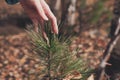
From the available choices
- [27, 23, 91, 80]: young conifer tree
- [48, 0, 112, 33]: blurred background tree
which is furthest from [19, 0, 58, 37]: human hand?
[48, 0, 112, 33]: blurred background tree

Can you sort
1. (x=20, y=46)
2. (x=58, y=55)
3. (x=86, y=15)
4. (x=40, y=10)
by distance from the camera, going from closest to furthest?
(x=40, y=10) → (x=58, y=55) → (x=20, y=46) → (x=86, y=15)

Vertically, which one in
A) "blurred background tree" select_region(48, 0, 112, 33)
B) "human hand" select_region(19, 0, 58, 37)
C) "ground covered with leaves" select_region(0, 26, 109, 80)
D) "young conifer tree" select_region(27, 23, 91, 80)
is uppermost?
"human hand" select_region(19, 0, 58, 37)

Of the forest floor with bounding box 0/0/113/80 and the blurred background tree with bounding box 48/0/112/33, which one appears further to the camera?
the blurred background tree with bounding box 48/0/112/33

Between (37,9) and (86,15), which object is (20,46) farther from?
(37,9)

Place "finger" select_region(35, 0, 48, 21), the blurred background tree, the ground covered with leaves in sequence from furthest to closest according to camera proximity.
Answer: the blurred background tree
the ground covered with leaves
"finger" select_region(35, 0, 48, 21)

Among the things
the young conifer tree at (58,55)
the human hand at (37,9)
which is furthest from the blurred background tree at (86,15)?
the human hand at (37,9)

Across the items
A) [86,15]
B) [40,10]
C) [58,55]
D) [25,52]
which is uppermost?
[40,10]

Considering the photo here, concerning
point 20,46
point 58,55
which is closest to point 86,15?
point 20,46

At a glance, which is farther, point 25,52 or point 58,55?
point 25,52

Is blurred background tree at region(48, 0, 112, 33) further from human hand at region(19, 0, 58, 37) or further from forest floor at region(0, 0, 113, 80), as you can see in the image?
human hand at region(19, 0, 58, 37)

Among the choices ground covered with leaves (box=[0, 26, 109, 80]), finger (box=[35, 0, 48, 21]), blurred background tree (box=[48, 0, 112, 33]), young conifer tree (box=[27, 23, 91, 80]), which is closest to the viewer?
finger (box=[35, 0, 48, 21])

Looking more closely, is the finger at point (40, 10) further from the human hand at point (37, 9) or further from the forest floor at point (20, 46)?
the forest floor at point (20, 46)

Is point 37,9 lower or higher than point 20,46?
higher
